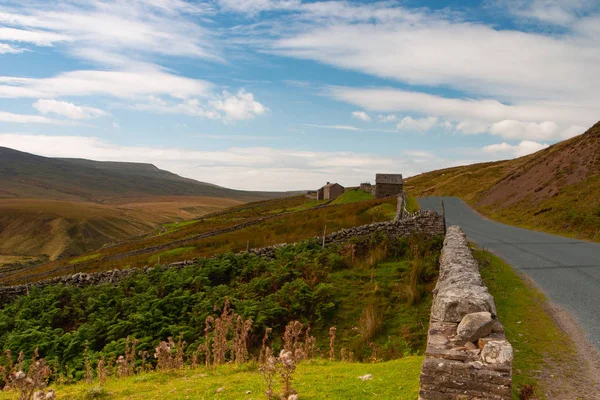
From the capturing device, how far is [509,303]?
33.1 feet

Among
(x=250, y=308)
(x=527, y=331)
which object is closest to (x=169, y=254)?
(x=250, y=308)

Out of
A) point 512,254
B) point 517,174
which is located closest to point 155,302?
point 512,254

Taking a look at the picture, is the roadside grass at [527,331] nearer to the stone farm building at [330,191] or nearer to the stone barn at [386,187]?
the stone barn at [386,187]

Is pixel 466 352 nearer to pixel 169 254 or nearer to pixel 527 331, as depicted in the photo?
pixel 527 331

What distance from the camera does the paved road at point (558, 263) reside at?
953cm

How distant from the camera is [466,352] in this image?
479 cm

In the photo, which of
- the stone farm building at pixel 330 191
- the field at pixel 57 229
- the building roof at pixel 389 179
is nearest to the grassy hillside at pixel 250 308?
the building roof at pixel 389 179

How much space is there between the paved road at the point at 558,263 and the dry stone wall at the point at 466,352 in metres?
3.57

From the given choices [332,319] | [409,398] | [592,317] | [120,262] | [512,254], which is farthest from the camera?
[120,262]

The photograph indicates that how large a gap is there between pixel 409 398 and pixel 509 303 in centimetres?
593

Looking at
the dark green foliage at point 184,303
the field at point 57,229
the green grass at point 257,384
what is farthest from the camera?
the field at point 57,229

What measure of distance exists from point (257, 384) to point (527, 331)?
5.54 metres

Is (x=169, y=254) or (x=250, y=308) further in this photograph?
(x=169, y=254)

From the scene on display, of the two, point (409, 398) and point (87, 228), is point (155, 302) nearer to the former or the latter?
point (409, 398)
